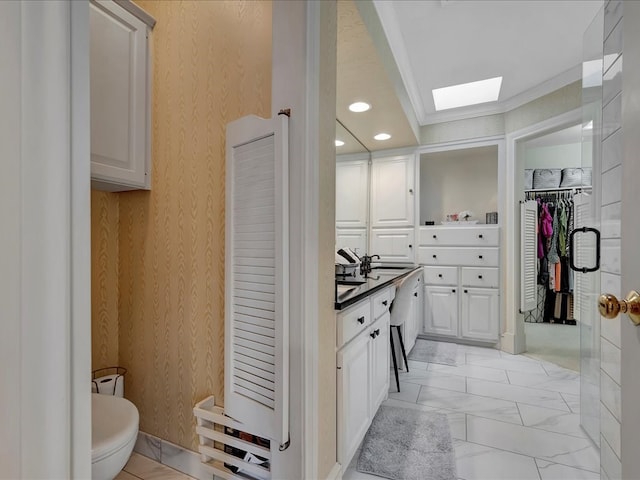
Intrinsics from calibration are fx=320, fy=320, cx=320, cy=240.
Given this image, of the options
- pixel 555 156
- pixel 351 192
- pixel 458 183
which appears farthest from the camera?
pixel 555 156

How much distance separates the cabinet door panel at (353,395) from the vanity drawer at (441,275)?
219 cm

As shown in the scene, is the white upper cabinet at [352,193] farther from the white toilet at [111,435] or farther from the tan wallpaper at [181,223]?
→ the white toilet at [111,435]

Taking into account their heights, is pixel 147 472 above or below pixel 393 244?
below

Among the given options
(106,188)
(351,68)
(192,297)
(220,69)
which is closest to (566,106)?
(351,68)

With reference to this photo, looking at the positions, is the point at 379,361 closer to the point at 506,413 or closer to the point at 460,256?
the point at 506,413

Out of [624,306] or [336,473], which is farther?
[336,473]

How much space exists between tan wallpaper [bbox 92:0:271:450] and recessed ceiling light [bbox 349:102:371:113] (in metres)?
1.37

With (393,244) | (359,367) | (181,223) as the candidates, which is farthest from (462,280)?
(181,223)

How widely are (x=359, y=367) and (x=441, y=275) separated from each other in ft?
7.76

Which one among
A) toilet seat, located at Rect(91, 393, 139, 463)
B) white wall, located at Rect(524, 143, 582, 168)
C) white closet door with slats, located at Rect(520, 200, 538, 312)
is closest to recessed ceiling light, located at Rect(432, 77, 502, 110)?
white closet door with slats, located at Rect(520, 200, 538, 312)

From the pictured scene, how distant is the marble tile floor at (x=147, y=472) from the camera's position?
60.2 inches

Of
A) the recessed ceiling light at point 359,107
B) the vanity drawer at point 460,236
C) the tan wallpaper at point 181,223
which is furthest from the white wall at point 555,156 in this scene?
the tan wallpaper at point 181,223

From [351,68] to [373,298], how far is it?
1462mm

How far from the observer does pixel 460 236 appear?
3.56 m
